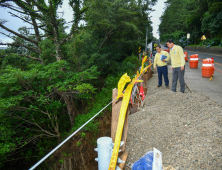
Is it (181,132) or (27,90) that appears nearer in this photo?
(181,132)

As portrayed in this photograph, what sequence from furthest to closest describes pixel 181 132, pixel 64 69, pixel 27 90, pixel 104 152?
pixel 64 69, pixel 27 90, pixel 181 132, pixel 104 152

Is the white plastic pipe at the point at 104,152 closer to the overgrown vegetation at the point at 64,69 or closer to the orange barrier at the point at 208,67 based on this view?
the overgrown vegetation at the point at 64,69

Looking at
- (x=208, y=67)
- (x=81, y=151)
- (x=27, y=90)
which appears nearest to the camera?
(x=27, y=90)

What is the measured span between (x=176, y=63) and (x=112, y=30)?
22.6ft

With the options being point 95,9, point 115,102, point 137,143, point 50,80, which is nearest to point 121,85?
point 115,102

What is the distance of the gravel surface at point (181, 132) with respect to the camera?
2.44 metres

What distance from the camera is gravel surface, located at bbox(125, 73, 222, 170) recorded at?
244cm

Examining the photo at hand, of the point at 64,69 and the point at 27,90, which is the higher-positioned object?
the point at 64,69

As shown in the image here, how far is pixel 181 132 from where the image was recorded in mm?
3098

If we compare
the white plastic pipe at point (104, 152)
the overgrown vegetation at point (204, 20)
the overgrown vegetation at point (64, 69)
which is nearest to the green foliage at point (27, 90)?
the overgrown vegetation at point (64, 69)

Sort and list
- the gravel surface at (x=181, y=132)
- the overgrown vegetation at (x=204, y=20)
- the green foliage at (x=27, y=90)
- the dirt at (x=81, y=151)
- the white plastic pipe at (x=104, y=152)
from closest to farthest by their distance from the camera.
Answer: the white plastic pipe at (x=104, y=152), the gravel surface at (x=181, y=132), the green foliage at (x=27, y=90), the dirt at (x=81, y=151), the overgrown vegetation at (x=204, y=20)

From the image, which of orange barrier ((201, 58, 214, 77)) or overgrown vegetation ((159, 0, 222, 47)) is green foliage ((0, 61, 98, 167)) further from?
overgrown vegetation ((159, 0, 222, 47))

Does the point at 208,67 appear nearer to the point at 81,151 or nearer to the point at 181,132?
the point at 181,132

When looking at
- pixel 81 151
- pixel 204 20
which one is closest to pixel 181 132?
pixel 81 151
